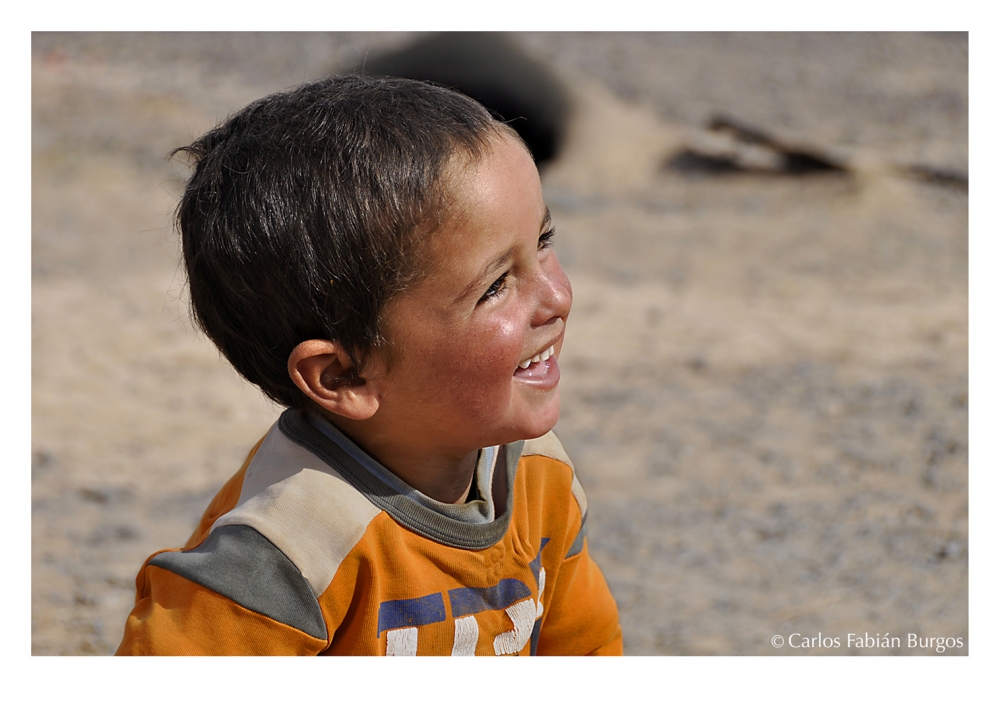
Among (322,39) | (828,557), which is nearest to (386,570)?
(828,557)

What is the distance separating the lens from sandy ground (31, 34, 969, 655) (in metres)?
3.01

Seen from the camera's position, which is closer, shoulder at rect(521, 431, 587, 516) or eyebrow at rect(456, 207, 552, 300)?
eyebrow at rect(456, 207, 552, 300)

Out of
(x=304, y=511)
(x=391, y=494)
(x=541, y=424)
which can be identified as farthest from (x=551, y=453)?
(x=304, y=511)

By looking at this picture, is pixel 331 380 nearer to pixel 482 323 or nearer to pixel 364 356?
pixel 364 356

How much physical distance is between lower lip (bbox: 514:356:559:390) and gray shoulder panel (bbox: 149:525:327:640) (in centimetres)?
37

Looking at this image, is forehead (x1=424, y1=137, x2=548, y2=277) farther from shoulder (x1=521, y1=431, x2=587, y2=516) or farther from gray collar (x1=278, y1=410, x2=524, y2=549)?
shoulder (x1=521, y1=431, x2=587, y2=516)

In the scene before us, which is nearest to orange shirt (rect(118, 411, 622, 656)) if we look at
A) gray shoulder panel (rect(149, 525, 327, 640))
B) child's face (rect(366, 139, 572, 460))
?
gray shoulder panel (rect(149, 525, 327, 640))

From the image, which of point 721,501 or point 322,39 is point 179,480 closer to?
point 721,501

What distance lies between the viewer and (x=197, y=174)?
1.16 m

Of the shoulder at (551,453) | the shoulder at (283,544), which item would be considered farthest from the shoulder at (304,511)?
the shoulder at (551,453)

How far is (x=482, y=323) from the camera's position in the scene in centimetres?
110

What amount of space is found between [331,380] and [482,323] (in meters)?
0.20

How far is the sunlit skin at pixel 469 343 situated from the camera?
1.07m

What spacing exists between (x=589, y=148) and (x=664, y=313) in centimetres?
299
